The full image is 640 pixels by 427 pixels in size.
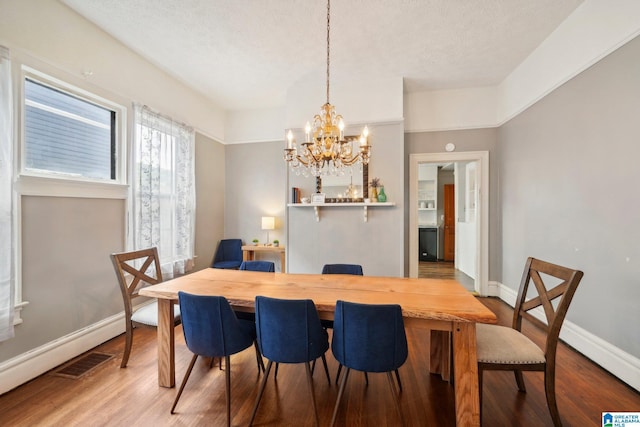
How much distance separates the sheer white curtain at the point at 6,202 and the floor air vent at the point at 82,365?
0.50 m

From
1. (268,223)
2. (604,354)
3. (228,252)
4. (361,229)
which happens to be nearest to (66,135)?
(268,223)

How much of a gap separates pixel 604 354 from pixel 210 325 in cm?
303

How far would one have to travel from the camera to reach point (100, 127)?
108 inches

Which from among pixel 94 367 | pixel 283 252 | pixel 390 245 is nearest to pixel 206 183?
pixel 283 252

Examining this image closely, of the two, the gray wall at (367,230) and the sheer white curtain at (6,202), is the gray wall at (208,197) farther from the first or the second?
the sheer white curtain at (6,202)

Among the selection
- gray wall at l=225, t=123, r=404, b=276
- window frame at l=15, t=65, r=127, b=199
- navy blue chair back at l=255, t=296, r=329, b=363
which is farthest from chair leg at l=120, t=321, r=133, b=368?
gray wall at l=225, t=123, r=404, b=276

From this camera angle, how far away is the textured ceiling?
2348mm

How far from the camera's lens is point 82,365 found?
88.2 inches

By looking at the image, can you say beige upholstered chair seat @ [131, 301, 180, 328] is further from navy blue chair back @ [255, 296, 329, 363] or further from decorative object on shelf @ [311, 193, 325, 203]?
decorative object on shelf @ [311, 193, 325, 203]

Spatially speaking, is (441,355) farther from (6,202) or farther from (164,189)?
→ (164,189)

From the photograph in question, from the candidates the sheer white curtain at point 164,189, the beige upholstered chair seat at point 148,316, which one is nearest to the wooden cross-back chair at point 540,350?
the beige upholstered chair seat at point 148,316

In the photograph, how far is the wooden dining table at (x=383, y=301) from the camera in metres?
1.46

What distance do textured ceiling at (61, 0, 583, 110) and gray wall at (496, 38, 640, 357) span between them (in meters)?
0.80

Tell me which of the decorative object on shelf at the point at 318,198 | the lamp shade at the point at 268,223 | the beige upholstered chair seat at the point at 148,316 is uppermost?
the decorative object on shelf at the point at 318,198
